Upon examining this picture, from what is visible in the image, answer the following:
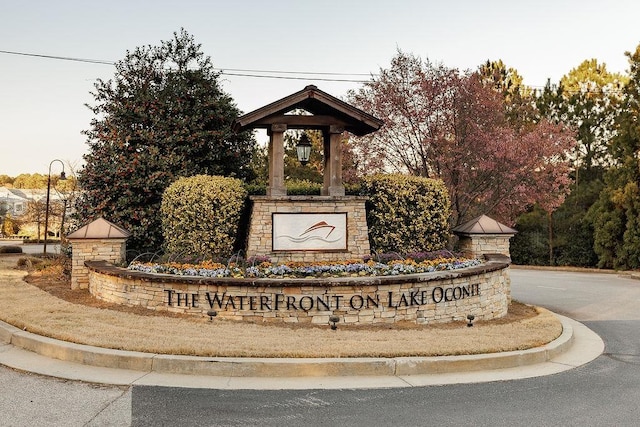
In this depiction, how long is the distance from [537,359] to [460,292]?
2.75 metres

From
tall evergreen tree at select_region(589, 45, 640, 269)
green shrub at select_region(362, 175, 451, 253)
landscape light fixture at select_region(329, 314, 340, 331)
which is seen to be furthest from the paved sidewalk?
tall evergreen tree at select_region(589, 45, 640, 269)

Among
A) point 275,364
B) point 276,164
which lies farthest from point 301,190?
point 275,364

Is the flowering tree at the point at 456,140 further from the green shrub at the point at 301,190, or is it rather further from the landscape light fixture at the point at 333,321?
the landscape light fixture at the point at 333,321

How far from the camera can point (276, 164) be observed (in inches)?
490

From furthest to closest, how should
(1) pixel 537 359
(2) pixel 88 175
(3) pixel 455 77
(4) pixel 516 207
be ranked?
(4) pixel 516 207
(3) pixel 455 77
(2) pixel 88 175
(1) pixel 537 359

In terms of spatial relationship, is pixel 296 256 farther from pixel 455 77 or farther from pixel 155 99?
pixel 455 77

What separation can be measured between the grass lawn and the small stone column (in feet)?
5.40

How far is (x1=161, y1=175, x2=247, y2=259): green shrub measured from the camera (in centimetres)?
1223

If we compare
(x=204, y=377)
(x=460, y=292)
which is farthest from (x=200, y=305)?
(x=460, y=292)

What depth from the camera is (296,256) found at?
39.1ft

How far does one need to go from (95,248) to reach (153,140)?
4.09 metres

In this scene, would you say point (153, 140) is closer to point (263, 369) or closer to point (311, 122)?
point (311, 122)

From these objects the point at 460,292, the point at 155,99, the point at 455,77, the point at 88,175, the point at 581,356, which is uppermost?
the point at 455,77

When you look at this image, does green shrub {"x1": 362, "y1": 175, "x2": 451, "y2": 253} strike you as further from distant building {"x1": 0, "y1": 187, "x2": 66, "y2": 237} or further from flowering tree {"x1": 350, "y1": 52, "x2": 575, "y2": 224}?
distant building {"x1": 0, "y1": 187, "x2": 66, "y2": 237}
